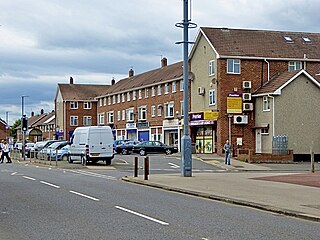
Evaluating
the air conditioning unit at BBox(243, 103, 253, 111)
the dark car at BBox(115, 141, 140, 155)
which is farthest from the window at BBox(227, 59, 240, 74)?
the dark car at BBox(115, 141, 140, 155)

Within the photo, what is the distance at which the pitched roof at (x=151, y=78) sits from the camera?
236ft

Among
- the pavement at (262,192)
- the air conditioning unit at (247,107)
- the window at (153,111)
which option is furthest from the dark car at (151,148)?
the pavement at (262,192)

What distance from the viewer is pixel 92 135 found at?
40312 mm

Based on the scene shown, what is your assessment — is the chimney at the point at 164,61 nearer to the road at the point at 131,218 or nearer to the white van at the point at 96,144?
the white van at the point at 96,144

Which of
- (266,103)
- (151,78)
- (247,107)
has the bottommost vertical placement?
(247,107)

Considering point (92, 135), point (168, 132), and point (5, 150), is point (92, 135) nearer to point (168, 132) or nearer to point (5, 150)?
point (5, 150)

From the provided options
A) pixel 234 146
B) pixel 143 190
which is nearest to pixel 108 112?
pixel 234 146

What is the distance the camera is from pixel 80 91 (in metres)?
107

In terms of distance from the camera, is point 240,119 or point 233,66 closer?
point 240,119

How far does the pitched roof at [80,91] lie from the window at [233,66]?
166 ft

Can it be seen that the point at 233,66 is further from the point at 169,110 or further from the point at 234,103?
the point at 169,110

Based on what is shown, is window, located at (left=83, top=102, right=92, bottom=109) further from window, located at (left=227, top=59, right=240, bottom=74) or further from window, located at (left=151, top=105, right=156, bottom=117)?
window, located at (left=227, top=59, right=240, bottom=74)

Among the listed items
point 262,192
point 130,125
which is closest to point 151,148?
point 130,125

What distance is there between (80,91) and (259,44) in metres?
53.5
